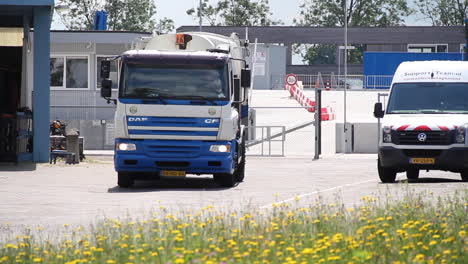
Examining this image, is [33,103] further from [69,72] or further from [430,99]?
[69,72]

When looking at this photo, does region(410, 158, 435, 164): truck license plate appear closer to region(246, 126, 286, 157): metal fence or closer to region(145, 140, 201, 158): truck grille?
region(145, 140, 201, 158): truck grille

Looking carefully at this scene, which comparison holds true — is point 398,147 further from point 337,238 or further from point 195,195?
point 337,238

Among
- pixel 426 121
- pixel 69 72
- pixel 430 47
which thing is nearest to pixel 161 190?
pixel 426 121

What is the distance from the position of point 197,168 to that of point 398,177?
253 inches

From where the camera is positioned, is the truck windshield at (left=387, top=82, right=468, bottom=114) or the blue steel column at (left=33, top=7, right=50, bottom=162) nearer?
the truck windshield at (left=387, top=82, right=468, bottom=114)

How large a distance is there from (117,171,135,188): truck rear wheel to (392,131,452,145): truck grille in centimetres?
515

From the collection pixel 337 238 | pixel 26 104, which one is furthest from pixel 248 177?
pixel 337 238

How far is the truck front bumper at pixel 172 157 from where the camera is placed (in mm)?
21844

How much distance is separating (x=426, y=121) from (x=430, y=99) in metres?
0.94

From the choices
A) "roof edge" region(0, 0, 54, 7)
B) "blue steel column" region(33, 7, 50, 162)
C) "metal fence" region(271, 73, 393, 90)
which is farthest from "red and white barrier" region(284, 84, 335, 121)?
"roof edge" region(0, 0, 54, 7)

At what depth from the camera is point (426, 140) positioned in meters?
22.8

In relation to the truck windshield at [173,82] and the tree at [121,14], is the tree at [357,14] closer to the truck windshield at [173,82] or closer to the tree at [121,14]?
the tree at [121,14]

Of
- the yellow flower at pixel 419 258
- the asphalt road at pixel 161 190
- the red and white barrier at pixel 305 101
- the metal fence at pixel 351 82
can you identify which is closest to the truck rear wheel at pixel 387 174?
the asphalt road at pixel 161 190

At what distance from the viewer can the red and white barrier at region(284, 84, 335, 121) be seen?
53.7m
